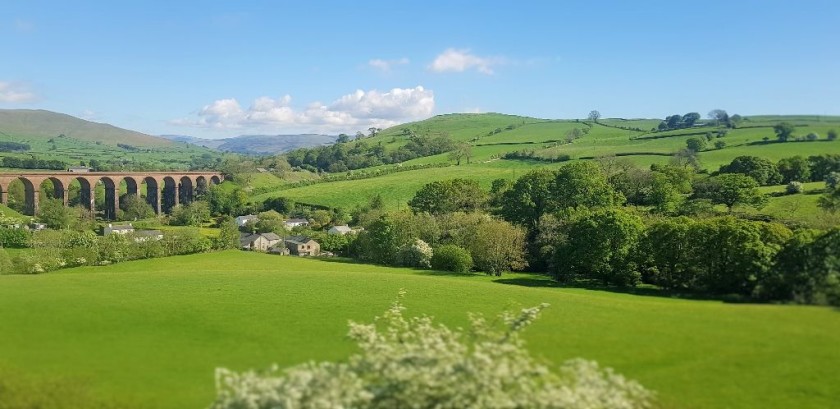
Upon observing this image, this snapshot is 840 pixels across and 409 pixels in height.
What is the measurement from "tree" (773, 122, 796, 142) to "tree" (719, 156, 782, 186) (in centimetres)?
2077

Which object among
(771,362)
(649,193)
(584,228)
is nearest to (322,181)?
(649,193)

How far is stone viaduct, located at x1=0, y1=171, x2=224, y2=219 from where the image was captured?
117m

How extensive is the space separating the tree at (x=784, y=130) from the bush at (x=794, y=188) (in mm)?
13036

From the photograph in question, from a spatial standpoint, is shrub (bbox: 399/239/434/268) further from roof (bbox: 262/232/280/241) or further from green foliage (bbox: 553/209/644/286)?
roof (bbox: 262/232/280/241)

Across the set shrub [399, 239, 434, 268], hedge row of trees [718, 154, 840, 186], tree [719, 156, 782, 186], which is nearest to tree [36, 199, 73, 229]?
shrub [399, 239, 434, 268]

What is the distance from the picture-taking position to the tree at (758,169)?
61.0m

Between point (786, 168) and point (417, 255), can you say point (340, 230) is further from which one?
point (786, 168)

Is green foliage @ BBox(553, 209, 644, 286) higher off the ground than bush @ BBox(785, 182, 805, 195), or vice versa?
bush @ BBox(785, 182, 805, 195)

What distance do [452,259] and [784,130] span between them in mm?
32733

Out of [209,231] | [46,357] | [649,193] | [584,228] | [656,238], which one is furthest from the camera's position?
[209,231]

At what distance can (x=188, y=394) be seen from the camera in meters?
18.7

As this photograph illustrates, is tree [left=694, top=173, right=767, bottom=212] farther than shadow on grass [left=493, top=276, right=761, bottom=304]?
Yes

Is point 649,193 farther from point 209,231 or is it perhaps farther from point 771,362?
point 209,231

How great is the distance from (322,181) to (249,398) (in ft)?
462
